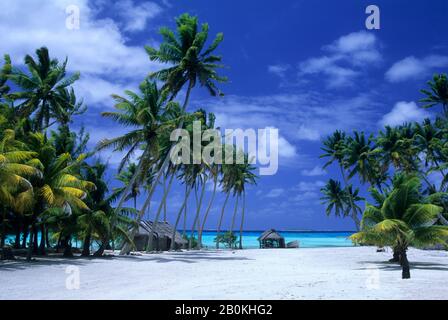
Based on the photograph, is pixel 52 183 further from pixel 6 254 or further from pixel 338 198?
pixel 338 198

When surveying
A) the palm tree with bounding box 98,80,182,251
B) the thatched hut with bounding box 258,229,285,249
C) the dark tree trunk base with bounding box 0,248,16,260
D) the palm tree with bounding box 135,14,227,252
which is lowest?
the thatched hut with bounding box 258,229,285,249

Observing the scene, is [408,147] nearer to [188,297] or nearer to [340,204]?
[340,204]

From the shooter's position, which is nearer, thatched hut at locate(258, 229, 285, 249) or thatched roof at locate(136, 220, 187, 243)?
thatched roof at locate(136, 220, 187, 243)

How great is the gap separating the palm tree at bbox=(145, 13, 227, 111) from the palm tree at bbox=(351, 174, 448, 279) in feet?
49.5

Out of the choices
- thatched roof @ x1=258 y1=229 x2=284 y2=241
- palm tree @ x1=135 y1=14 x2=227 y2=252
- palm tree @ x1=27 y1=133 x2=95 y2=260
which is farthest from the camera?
thatched roof @ x1=258 y1=229 x2=284 y2=241

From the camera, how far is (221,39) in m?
27.8

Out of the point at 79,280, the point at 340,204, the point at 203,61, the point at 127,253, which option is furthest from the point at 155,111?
the point at 340,204

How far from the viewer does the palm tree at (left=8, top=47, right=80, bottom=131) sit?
26.4m

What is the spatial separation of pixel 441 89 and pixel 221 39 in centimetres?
2608

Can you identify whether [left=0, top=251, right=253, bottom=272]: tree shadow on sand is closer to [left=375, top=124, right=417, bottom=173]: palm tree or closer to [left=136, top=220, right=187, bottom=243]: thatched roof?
[left=136, top=220, right=187, bottom=243]: thatched roof

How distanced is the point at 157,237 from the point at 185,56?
55.5 ft

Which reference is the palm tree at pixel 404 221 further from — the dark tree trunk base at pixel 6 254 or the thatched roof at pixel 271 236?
the thatched roof at pixel 271 236

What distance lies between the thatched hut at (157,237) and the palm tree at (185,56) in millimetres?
12187

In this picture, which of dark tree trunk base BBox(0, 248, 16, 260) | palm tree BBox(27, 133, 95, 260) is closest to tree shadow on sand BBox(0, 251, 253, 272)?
dark tree trunk base BBox(0, 248, 16, 260)
